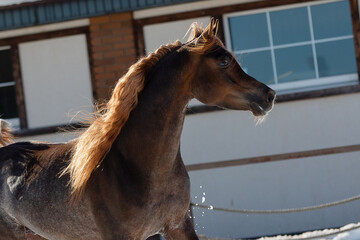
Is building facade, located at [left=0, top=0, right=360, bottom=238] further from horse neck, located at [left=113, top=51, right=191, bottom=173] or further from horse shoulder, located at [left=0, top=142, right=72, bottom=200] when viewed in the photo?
horse neck, located at [left=113, top=51, right=191, bottom=173]

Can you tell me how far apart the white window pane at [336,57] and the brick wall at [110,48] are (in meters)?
2.29

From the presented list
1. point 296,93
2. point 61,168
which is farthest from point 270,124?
point 61,168

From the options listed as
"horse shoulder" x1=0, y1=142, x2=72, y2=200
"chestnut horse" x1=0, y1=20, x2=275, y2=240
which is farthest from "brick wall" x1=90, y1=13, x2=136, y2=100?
"chestnut horse" x1=0, y1=20, x2=275, y2=240

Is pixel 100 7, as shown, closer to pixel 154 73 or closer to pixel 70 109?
pixel 70 109

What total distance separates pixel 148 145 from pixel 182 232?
58 centimetres

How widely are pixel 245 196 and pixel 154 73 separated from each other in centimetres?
428

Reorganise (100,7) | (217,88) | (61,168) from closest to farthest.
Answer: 1. (217,88)
2. (61,168)
3. (100,7)

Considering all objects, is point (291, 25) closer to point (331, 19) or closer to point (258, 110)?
point (331, 19)

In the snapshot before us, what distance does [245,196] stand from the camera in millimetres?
7602

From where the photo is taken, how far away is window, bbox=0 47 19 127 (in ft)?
26.7

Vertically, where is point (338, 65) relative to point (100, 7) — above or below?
below

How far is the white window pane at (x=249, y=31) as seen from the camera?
7.73 metres

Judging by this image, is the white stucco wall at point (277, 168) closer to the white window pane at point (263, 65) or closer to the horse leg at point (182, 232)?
the white window pane at point (263, 65)

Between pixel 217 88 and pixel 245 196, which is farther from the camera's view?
pixel 245 196
